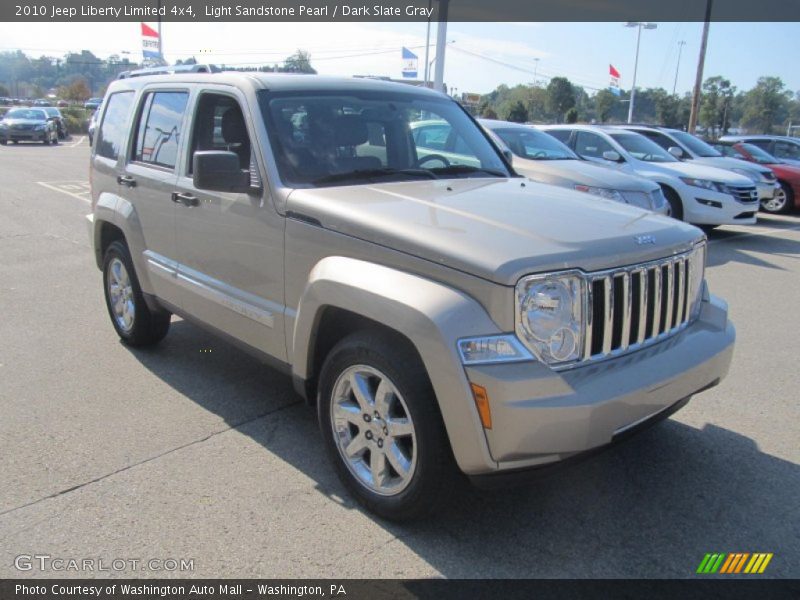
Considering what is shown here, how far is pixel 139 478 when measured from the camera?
11.9 ft

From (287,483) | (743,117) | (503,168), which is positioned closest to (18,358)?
(287,483)

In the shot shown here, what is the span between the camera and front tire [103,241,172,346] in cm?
535

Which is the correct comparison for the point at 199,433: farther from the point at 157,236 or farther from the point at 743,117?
the point at 743,117

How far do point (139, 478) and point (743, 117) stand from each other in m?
84.0

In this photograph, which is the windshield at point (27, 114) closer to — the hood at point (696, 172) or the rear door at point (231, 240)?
the hood at point (696, 172)

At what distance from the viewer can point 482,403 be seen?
8.74 feet

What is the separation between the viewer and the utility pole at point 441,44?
18.8 metres

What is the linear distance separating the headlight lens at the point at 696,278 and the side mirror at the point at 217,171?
242 centimetres

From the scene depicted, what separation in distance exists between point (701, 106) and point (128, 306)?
67.5 metres

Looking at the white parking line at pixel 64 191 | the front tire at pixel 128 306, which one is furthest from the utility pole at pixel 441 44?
the front tire at pixel 128 306

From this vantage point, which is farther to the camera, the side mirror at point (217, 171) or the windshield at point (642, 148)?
the windshield at point (642, 148)

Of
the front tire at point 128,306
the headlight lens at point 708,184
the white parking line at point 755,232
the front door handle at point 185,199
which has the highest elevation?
the front door handle at point 185,199

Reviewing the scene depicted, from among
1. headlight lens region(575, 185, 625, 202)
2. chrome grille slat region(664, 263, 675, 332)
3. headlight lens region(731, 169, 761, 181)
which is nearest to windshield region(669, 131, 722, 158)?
headlight lens region(731, 169, 761, 181)

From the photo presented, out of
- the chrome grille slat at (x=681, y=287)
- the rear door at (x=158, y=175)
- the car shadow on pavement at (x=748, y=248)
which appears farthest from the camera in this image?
the car shadow on pavement at (x=748, y=248)
